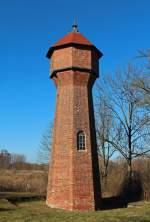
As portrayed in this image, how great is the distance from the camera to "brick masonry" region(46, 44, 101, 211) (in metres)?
15.1

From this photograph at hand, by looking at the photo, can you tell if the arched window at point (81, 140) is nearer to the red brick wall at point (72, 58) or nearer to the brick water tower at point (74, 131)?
the brick water tower at point (74, 131)

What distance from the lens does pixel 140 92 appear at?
18.2 meters

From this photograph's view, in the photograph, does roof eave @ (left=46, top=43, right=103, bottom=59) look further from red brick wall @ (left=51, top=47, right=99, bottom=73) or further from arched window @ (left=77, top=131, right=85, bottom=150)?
arched window @ (left=77, top=131, right=85, bottom=150)

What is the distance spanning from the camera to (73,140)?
51.3ft

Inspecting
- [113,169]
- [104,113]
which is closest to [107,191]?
[113,169]

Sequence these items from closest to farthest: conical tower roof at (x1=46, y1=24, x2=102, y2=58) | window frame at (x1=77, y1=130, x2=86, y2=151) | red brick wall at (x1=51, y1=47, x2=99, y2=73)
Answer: window frame at (x1=77, y1=130, x2=86, y2=151) → red brick wall at (x1=51, y1=47, x2=99, y2=73) → conical tower roof at (x1=46, y1=24, x2=102, y2=58)

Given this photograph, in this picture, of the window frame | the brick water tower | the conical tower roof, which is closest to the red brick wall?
the brick water tower

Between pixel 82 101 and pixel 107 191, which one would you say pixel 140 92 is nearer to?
pixel 82 101

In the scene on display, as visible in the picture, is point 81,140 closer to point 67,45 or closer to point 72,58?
point 72,58

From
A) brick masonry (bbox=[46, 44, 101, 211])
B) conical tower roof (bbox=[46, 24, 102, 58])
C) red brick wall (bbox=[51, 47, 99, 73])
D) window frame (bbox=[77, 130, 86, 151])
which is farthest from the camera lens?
conical tower roof (bbox=[46, 24, 102, 58])

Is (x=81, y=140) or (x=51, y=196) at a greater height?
(x=81, y=140)

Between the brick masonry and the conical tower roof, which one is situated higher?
the conical tower roof

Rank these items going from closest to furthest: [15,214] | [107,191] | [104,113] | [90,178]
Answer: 1. [15,214]
2. [90,178]
3. [107,191]
4. [104,113]

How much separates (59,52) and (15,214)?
877 centimetres
